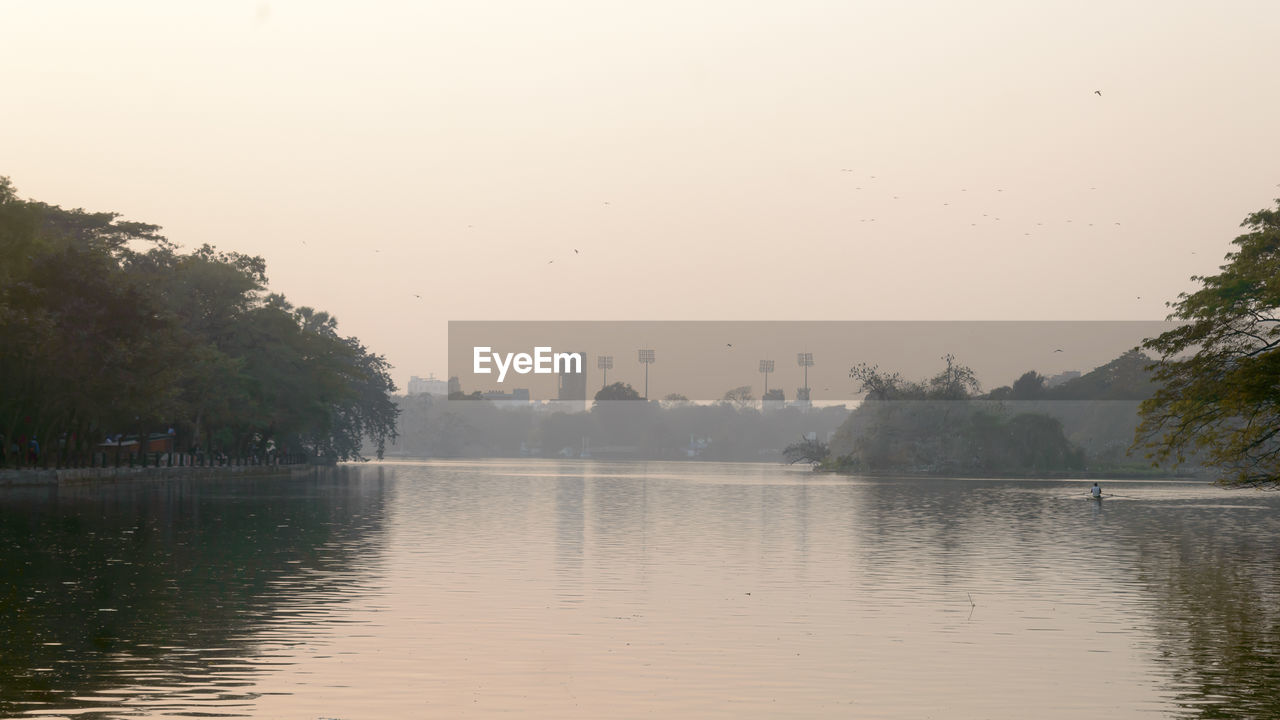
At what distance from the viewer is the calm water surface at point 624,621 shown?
53.7 feet

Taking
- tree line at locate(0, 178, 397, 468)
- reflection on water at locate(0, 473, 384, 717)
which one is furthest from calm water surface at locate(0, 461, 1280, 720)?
tree line at locate(0, 178, 397, 468)

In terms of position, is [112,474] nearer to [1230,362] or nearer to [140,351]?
[140,351]

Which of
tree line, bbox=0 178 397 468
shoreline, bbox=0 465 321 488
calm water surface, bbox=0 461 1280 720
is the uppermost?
tree line, bbox=0 178 397 468

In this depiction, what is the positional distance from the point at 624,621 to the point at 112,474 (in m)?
73.0

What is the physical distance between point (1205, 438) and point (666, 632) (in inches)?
1208

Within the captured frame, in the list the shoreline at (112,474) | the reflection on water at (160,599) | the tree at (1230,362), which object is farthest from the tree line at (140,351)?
the tree at (1230,362)

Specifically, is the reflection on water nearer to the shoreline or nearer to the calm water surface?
the calm water surface

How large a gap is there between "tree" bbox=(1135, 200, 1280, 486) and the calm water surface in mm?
3544

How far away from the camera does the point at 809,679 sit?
58.6 feet

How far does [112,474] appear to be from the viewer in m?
89.1

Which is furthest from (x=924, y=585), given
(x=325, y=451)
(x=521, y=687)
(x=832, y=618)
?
(x=325, y=451)

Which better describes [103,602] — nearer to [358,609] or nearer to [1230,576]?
[358,609]

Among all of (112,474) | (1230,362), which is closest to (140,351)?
(112,474)

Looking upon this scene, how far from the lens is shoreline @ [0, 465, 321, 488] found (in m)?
73.7
